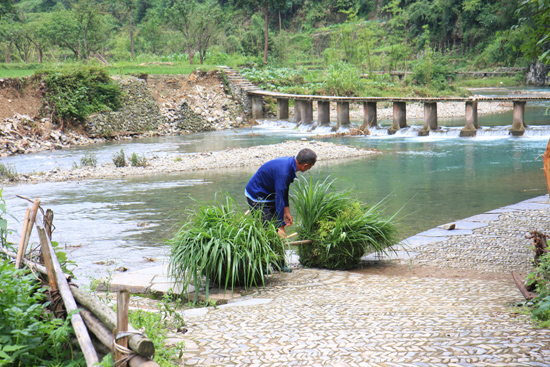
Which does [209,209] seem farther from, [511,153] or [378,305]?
[511,153]

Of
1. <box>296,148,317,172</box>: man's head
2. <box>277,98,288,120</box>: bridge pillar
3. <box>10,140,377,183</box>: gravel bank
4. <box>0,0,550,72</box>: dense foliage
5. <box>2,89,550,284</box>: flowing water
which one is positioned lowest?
<box>2,89,550,284</box>: flowing water

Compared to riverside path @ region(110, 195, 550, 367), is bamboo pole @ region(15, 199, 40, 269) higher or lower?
higher

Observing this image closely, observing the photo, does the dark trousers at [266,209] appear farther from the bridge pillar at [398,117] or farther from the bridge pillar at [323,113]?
the bridge pillar at [323,113]

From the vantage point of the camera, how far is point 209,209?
5.49 metres

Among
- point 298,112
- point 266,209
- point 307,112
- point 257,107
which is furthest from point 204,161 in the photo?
point 257,107

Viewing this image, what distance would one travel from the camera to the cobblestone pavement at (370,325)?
3.19 m

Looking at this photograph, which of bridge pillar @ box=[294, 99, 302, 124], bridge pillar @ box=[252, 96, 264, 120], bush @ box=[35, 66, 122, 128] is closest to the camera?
bush @ box=[35, 66, 122, 128]

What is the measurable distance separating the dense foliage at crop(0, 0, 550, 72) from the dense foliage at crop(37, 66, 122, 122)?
9.11 meters

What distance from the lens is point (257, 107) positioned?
2886 centimetres

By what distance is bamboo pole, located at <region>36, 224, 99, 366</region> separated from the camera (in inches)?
114

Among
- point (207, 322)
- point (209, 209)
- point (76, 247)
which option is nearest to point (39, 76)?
point (76, 247)

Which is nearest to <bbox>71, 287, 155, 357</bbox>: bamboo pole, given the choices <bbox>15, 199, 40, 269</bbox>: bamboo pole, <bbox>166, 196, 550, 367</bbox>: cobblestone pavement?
<bbox>166, 196, 550, 367</bbox>: cobblestone pavement

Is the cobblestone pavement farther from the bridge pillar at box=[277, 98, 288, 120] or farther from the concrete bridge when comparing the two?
the bridge pillar at box=[277, 98, 288, 120]

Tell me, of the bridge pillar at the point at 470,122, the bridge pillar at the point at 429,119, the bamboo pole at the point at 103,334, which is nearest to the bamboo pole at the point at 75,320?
the bamboo pole at the point at 103,334
